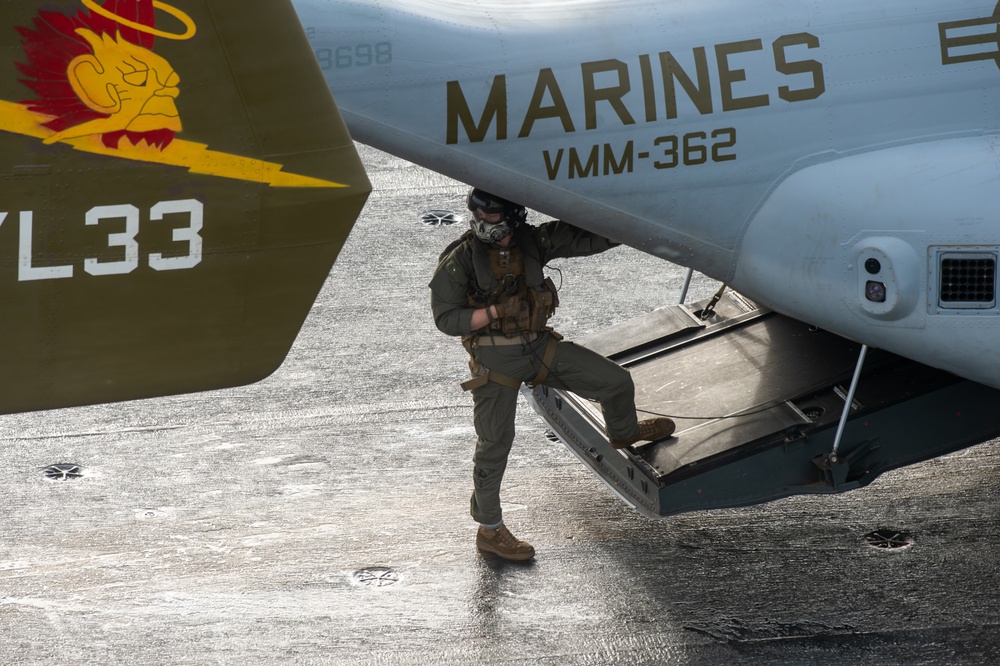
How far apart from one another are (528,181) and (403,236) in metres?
4.80

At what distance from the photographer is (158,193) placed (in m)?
4.48

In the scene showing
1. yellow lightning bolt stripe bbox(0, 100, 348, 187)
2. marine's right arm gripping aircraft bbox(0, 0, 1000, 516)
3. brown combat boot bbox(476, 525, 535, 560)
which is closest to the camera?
yellow lightning bolt stripe bbox(0, 100, 348, 187)

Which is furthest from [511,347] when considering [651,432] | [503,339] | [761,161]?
[761,161]

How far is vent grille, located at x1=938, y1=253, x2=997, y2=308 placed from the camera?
5.87 metres

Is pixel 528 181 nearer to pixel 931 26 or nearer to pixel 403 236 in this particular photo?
pixel 931 26

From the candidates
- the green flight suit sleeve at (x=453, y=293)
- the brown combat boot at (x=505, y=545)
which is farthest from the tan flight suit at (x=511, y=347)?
the brown combat boot at (x=505, y=545)

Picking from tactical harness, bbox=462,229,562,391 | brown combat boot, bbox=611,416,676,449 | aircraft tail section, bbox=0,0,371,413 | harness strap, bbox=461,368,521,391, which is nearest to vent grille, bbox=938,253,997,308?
brown combat boot, bbox=611,416,676,449

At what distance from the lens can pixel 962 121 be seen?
6047 millimetres

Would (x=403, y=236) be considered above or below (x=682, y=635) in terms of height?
above

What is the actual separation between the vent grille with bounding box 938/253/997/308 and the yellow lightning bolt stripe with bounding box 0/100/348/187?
9.45 ft

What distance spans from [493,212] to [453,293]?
18.1 inches

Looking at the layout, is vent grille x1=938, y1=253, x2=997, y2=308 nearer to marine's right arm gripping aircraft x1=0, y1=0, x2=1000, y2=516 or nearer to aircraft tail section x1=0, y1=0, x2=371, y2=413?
marine's right arm gripping aircraft x1=0, y1=0, x2=1000, y2=516

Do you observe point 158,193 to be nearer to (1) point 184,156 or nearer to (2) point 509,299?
(1) point 184,156

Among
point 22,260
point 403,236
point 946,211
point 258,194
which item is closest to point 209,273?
point 258,194
